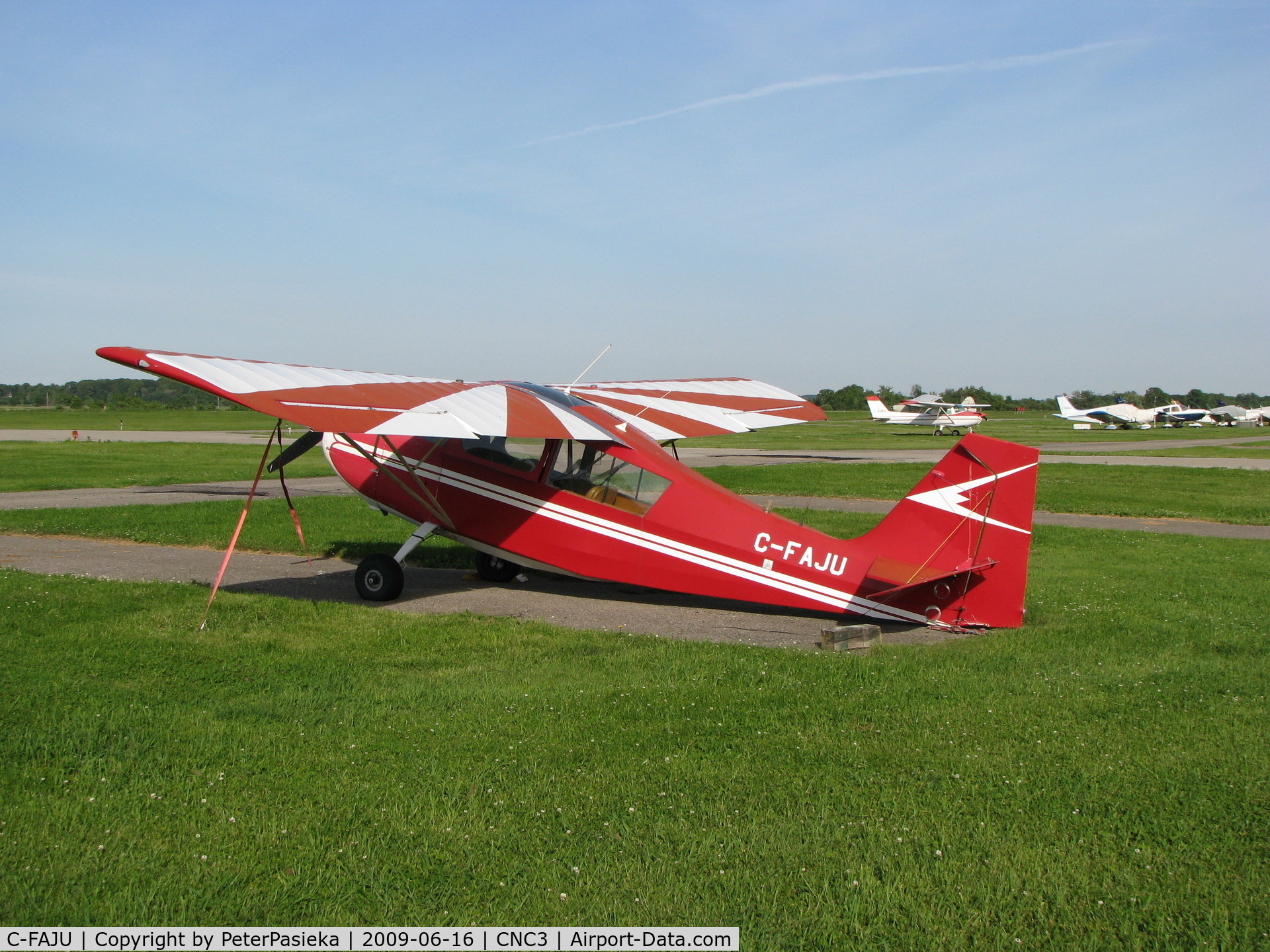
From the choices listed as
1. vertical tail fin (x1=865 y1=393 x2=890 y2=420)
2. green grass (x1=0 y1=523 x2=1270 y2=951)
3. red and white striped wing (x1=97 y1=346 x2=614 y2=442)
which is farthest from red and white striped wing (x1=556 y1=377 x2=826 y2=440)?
vertical tail fin (x1=865 y1=393 x2=890 y2=420)

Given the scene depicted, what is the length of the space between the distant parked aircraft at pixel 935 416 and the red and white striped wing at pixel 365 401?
5420 cm

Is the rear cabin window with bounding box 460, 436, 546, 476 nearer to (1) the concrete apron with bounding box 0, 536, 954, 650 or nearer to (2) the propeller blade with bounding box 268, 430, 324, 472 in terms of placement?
(1) the concrete apron with bounding box 0, 536, 954, 650

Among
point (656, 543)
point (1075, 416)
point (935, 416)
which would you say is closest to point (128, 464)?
point (656, 543)

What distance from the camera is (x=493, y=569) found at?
11.7m

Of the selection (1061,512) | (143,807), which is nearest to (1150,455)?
(1061,512)

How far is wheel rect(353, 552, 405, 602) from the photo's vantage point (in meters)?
10.1

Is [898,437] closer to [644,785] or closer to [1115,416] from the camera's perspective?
[1115,416]

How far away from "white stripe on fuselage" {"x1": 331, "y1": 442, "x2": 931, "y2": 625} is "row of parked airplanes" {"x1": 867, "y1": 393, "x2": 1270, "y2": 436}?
177 ft

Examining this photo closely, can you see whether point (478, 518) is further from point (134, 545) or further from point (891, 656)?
point (134, 545)

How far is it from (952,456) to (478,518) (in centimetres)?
518

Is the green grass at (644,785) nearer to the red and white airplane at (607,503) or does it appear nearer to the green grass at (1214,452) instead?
the red and white airplane at (607,503)

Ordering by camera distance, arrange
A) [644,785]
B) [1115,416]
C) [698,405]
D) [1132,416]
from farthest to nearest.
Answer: [1132,416] < [1115,416] < [698,405] < [644,785]

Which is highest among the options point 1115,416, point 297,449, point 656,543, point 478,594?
point 1115,416

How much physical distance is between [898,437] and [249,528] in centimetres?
4804
